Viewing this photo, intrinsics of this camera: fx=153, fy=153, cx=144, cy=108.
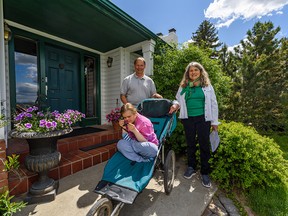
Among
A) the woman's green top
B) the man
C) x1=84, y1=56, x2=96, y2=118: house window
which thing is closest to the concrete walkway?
the woman's green top

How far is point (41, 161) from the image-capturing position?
1.54 meters

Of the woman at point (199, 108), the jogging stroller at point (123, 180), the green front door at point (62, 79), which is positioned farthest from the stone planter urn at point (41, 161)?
the green front door at point (62, 79)

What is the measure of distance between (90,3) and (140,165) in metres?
2.39

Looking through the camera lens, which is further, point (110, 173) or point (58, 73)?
point (58, 73)

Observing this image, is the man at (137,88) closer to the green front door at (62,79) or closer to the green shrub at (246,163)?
the green shrub at (246,163)

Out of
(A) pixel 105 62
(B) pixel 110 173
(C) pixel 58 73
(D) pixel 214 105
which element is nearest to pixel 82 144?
(B) pixel 110 173

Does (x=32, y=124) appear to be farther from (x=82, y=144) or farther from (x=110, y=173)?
(x=82, y=144)

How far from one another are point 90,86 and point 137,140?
10.4ft

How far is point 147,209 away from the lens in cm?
150

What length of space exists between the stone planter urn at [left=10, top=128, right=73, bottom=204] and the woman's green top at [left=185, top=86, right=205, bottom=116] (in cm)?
149

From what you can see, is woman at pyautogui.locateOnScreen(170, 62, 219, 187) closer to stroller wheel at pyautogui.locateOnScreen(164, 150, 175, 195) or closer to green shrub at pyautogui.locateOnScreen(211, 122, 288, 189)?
green shrub at pyautogui.locateOnScreen(211, 122, 288, 189)

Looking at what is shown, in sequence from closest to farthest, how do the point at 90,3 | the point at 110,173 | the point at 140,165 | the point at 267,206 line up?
the point at 110,173 → the point at 140,165 → the point at 267,206 → the point at 90,3

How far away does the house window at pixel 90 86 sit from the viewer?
13.7 ft

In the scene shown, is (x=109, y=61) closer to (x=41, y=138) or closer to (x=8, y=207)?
(x=41, y=138)
